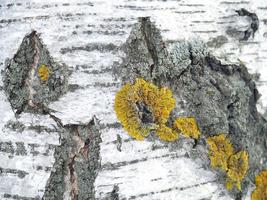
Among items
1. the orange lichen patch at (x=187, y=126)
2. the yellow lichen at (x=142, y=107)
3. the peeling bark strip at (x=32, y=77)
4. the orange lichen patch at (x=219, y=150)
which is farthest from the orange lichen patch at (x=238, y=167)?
the peeling bark strip at (x=32, y=77)

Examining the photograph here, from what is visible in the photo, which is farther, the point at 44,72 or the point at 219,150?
the point at 219,150

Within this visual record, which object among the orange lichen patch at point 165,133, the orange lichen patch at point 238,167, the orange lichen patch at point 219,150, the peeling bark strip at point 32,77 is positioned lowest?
the orange lichen patch at point 238,167

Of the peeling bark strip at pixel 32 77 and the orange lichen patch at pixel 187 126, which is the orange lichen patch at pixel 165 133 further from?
the peeling bark strip at pixel 32 77

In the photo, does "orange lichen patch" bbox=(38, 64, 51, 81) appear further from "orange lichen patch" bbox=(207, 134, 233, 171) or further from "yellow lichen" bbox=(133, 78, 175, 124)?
"orange lichen patch" bbox=(207, 134, 233, 171)

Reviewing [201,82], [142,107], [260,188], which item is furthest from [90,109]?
[260,188]

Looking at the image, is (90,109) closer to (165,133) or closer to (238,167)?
(165,133)

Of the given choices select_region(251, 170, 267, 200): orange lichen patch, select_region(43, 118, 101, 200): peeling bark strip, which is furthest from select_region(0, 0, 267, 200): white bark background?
select_region(251, 170, 267, 200): orange lichen patch

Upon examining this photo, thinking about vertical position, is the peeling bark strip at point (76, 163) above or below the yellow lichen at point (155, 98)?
below
